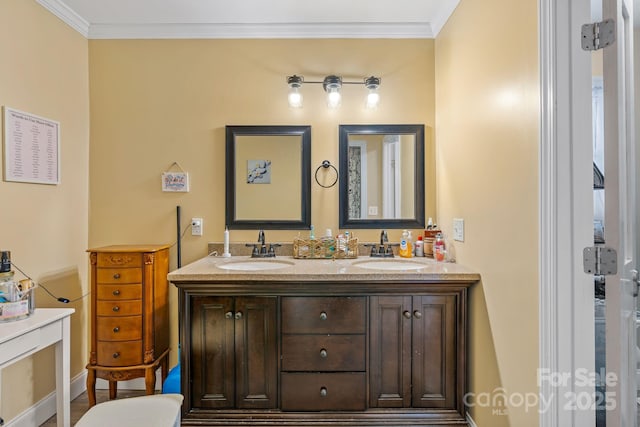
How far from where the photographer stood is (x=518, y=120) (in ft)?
4.72

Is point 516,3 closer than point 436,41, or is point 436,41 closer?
point 516,3

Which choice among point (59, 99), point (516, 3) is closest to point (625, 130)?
point (516, 3)

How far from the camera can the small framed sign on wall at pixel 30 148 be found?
1.87 meters

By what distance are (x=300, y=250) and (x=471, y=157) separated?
4.13 ft

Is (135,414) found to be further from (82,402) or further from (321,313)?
(82,402)

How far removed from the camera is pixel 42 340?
159 centimetres

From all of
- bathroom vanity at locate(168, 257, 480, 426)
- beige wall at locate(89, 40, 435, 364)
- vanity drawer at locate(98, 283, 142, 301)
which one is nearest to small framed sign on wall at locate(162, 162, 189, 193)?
beige wall at locate(89, 40, 435, 364)

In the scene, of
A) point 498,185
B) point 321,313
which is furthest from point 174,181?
point 498,185

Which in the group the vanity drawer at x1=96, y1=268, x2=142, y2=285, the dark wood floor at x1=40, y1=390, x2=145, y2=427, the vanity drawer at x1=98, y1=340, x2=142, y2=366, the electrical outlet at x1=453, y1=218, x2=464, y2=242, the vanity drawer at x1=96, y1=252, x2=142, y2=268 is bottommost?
the dark wood floor at x1=40, y1=390, x2=145, y2=427

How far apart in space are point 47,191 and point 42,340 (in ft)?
3.31

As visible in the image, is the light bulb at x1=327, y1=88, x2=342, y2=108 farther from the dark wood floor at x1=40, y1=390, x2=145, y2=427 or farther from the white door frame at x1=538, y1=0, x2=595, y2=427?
the dark wood floor at x1=40, y1=390, x2=145, y2=427

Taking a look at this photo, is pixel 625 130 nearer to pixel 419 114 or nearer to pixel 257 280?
pixel 419 114

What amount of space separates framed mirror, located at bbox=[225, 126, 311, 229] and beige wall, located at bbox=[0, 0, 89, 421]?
3.45 feet

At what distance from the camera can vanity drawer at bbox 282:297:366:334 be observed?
1855mm
